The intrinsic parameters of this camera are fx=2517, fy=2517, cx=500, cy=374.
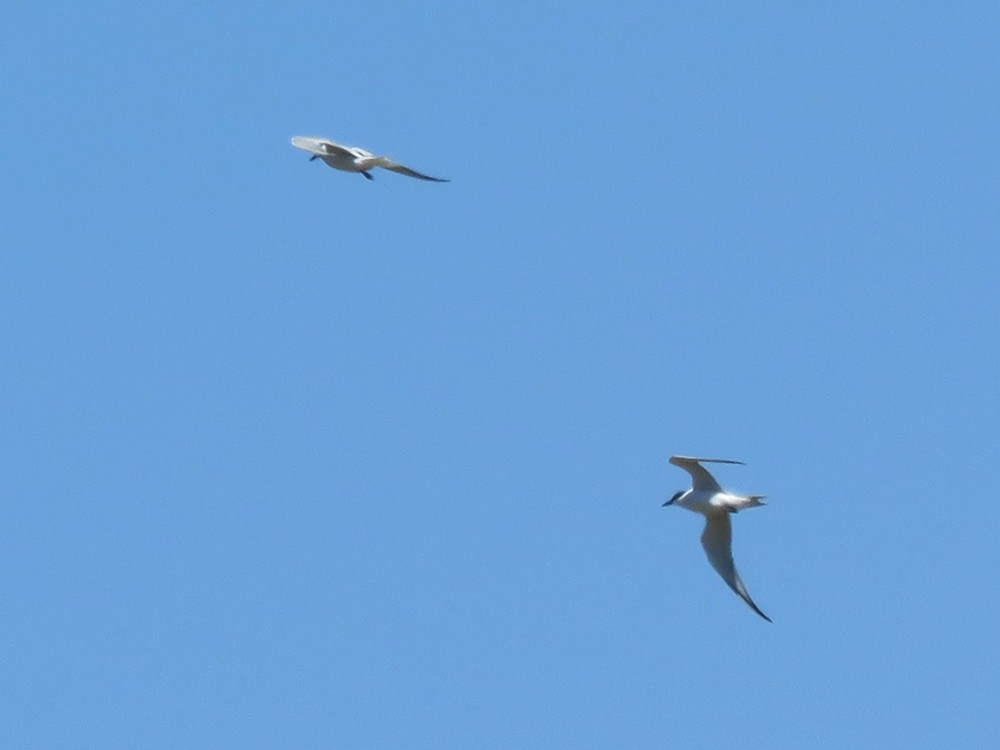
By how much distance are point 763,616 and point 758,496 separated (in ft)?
6.70

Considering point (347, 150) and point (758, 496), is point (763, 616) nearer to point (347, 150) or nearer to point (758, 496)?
point (758, 496)

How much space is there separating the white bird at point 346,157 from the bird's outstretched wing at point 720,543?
7.58 meters

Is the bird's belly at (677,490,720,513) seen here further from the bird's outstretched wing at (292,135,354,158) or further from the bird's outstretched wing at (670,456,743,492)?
the bird's outstretched wing at (292,135,354,158)

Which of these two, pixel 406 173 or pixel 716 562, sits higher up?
pixel 406 173

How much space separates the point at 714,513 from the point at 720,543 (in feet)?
1.84

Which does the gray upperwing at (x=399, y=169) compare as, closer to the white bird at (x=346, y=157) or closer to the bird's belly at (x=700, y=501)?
the white bird at (x=346, y=157)

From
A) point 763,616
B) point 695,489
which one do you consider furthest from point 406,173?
point 763,616

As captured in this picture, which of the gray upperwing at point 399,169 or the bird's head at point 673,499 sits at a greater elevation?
the gray upperwing at point 399,169

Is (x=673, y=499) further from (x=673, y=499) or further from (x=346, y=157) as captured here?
(x=346, y=157)

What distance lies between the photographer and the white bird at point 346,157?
43156mm

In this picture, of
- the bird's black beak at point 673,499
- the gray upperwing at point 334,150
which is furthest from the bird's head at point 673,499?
the gray upperwing at point 334,150

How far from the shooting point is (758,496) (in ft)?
129

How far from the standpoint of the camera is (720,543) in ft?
135

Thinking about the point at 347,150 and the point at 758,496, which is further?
the point at 347,150
